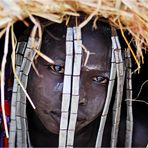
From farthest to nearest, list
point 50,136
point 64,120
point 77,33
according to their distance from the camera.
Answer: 1. point 50,136
2. point 64,120
3. point 77,33

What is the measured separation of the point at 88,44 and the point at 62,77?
120 millimetres

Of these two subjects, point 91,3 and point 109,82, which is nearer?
point 91,3

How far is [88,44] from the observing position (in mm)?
A: 1665

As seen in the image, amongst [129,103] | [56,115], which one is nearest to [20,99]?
[56,115]

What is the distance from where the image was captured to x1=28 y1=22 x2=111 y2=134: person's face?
5.46 ft

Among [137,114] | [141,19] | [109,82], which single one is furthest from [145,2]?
[137,114]

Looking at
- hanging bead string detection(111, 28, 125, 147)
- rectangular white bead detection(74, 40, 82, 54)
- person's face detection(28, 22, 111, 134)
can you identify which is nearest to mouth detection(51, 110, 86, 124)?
person's face detection(28, 22, 111, 134)

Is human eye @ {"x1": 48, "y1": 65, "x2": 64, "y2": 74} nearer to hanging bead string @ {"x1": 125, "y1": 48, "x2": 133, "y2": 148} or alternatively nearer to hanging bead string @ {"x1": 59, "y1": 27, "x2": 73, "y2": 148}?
hanging bead string @ {"x1": 59, "y1": 27, "x2": 73, "y2": 148}

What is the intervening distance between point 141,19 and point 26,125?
512mm

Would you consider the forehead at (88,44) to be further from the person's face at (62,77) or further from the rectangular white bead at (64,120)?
the rectangular white bead at (64,120)

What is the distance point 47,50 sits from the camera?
1.68 m

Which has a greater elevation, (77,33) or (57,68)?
(77,33)

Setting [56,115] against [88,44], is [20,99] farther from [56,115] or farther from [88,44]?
[88,44]

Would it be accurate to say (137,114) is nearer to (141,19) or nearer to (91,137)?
(91,137)
